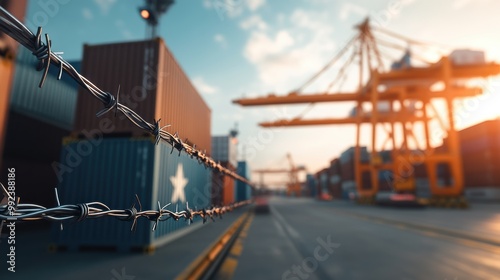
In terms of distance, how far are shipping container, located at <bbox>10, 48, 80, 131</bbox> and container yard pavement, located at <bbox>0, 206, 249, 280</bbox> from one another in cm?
553

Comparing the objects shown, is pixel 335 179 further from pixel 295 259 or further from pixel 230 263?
pixel 230 263

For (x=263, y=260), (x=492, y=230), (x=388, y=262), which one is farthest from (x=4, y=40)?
(x=492, y=230)

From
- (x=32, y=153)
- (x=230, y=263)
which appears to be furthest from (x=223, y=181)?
(x=230, y=263)

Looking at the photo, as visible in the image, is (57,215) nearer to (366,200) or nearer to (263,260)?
(263,260)

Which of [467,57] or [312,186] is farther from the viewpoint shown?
[312,186]

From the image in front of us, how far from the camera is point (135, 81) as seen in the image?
8141 millimetres

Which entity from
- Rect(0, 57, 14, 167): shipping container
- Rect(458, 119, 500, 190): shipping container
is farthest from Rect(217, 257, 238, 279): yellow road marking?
Rect(458, 119, 500, 190): shipping container

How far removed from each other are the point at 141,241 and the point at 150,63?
5362 millimetres

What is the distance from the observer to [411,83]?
30.0m

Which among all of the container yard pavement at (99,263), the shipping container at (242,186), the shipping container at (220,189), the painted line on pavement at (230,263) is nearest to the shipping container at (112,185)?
the container yard pavement at (99,263)

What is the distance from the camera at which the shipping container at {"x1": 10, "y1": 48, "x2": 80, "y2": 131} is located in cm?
1055

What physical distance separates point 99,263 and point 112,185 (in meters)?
2.23

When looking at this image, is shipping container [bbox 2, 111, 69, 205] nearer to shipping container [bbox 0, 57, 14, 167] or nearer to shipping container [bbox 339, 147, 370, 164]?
shipping container [bbox 0, 57, 14, 167]

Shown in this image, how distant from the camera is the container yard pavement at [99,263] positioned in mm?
5301
